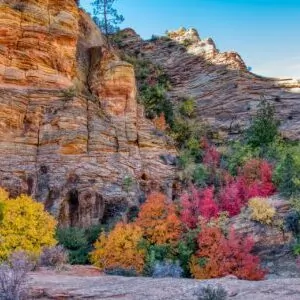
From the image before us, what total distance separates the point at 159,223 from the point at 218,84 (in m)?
25.7

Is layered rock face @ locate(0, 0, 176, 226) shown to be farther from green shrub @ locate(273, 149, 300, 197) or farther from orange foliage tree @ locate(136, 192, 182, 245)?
green shrub @ locate(273, 149, 300, 197)

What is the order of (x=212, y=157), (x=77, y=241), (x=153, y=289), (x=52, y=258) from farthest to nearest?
(x=212, y=157) < (x=77, y=241) < (x=52, y=258) < (x=153, y=289)

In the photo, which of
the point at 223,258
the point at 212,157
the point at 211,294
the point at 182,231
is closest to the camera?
the point at 211,294

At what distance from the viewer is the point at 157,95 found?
41.5 meters

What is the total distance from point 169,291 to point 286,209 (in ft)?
49.7

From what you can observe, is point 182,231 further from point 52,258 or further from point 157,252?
point 52,258

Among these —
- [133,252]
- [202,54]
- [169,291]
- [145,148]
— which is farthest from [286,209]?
[202,54]

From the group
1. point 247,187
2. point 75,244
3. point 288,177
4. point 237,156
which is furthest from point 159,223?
point 237,156

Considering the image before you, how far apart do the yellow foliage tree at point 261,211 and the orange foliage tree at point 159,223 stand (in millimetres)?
3967

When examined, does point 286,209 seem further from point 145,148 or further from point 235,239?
point 145,148

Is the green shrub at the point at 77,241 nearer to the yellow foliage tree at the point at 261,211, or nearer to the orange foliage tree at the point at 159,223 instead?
the orange foliage tree at the point at 159,223

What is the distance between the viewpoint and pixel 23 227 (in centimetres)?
2231

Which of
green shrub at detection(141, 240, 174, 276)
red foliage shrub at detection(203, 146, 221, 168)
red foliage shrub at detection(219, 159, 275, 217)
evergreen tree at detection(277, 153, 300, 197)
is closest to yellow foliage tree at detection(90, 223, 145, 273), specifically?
green shrub at detection(141, 240, 174, 276)

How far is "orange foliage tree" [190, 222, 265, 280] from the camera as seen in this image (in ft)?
72.3
